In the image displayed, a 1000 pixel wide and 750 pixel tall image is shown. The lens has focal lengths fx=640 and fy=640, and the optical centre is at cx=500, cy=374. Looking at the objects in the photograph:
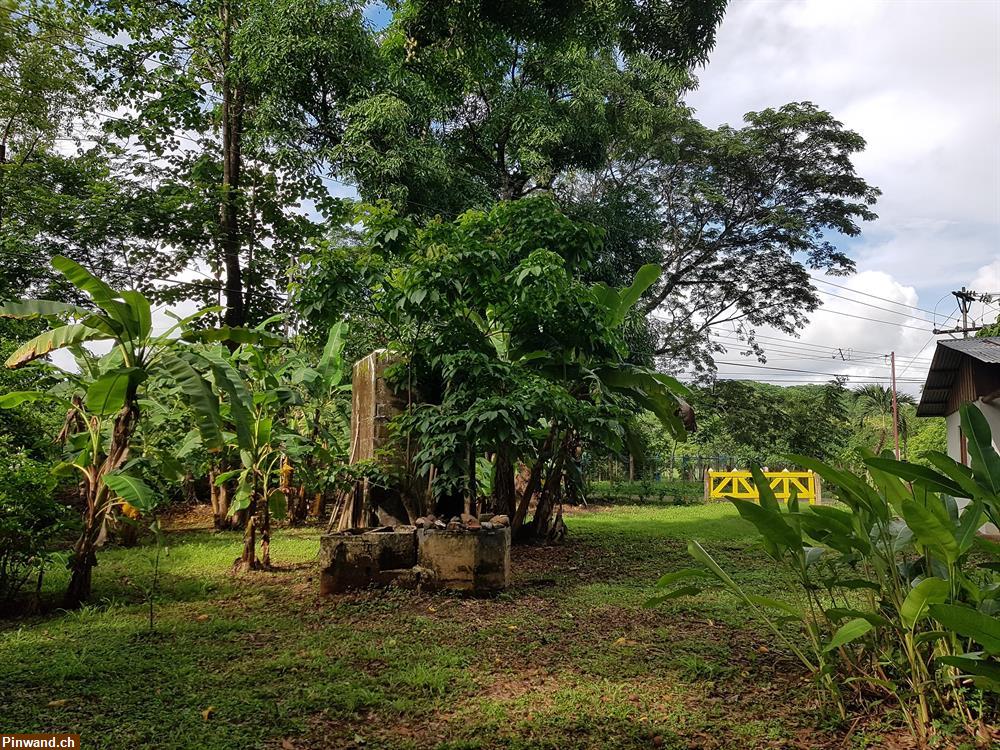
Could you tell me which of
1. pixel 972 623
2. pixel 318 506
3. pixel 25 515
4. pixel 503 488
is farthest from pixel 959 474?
pixel 318 506

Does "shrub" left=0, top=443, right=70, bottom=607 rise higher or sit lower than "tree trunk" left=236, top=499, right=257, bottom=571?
higher

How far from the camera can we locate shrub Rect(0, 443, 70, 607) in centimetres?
369

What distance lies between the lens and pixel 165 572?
17.8ft

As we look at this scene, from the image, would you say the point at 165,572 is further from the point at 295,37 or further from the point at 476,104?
the point at 476,104

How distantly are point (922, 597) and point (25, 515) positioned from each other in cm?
445

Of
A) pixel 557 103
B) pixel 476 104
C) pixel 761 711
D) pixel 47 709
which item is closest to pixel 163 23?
pixel 476 104

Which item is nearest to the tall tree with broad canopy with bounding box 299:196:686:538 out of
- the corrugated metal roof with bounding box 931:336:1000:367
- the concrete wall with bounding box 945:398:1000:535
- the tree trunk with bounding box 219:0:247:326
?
the corrugated metal roof with bounding box 931:336:1000:367

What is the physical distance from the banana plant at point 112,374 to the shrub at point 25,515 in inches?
8.1

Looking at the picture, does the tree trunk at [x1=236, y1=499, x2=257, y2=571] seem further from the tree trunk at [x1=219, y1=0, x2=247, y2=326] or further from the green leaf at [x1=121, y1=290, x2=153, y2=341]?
the tree trunk at [x1=219, y1=0, x2=247, y2=326]

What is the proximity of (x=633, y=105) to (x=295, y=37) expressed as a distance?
7552mm

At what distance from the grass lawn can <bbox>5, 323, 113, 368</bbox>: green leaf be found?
161cm

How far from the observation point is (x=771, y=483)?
14758mm

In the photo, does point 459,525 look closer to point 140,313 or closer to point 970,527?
point 140,313

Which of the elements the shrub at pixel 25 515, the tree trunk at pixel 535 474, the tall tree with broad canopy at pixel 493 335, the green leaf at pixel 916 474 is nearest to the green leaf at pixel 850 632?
the green leaf at pixel 916 474
